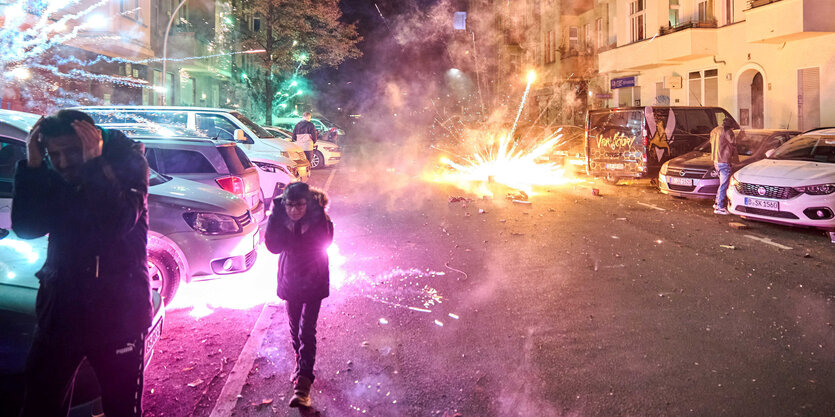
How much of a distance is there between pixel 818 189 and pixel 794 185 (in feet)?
1.07

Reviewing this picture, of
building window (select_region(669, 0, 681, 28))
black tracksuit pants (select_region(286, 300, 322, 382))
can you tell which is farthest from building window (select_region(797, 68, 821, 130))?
black tracksuit pants (select_region(286, 300, 322, 382))

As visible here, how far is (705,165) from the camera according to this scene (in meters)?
12.9

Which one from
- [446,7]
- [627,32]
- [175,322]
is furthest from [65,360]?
[446,7]

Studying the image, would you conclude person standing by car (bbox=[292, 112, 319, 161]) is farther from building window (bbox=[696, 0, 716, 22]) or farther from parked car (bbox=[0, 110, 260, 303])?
building window (bbox=[696, 0, 716, 22])

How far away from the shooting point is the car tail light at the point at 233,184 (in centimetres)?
813

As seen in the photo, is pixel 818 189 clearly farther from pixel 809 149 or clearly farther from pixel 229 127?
pixel 229 127

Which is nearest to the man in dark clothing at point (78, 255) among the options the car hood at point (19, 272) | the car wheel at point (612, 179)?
the car hood at point (19, 272)

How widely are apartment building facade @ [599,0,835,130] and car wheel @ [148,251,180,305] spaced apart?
18.3 meters

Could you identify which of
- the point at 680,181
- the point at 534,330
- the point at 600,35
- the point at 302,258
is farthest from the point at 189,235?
the point at 600,35

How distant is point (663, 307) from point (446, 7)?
47.3m

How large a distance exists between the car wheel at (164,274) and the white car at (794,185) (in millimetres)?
8657

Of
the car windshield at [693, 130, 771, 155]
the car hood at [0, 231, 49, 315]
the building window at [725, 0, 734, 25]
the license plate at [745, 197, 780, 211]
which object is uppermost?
the building window at [725, 0, 734, 25]

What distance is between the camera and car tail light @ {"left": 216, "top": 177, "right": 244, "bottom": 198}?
320 inches

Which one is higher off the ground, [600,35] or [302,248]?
[600,35]
